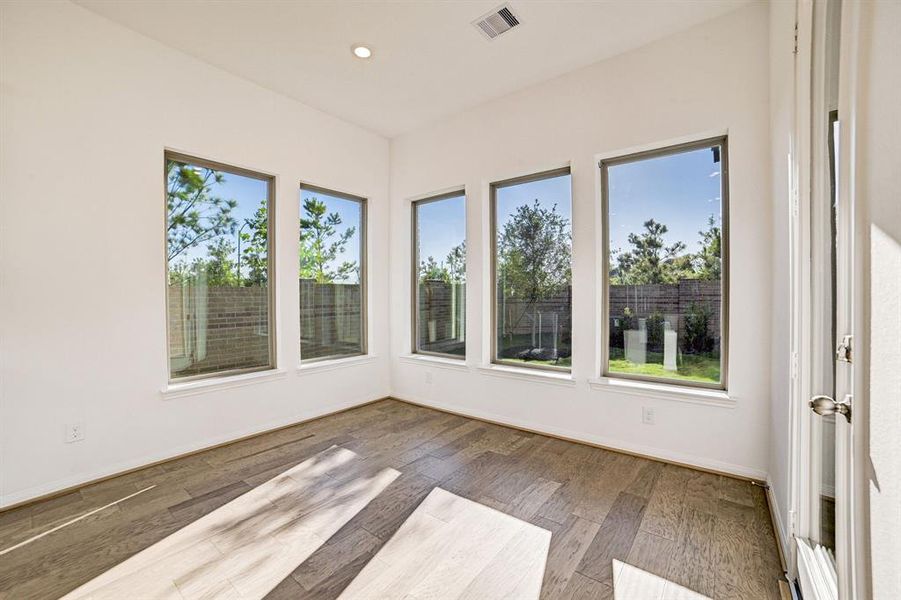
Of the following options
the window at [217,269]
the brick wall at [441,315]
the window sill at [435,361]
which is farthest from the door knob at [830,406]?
the window at [217,269]

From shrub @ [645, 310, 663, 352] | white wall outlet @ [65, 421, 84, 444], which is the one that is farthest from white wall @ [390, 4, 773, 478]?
white wall outlet @ [65, 421, 84, 444]

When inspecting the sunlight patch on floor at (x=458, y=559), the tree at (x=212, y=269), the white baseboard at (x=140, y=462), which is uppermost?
the tree at (x=212, y=269)

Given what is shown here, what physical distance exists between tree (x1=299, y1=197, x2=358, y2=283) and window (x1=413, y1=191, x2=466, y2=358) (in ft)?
2.83

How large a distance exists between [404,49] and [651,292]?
2.74m

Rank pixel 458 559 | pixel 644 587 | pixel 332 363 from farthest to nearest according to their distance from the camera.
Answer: pixel 332 363
pixel 458 559
pixel 644 587

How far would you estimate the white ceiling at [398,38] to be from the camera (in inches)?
105

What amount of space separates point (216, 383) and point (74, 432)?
2.95 feet

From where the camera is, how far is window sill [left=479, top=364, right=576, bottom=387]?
3453 mm

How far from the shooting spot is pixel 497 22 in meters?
2.81

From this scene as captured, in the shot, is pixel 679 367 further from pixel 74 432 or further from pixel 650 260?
pixel 74 432

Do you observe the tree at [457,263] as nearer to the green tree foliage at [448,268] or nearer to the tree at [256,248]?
the green tree foliage at [448,268]

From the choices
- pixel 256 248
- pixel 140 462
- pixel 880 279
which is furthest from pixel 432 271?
pixel 880 279

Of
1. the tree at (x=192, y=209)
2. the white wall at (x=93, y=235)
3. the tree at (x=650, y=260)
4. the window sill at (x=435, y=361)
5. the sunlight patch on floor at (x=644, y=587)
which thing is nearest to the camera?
the sunlight patch on floor at (x=644, y=587)

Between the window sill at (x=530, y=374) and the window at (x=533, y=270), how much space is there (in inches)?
3.7
